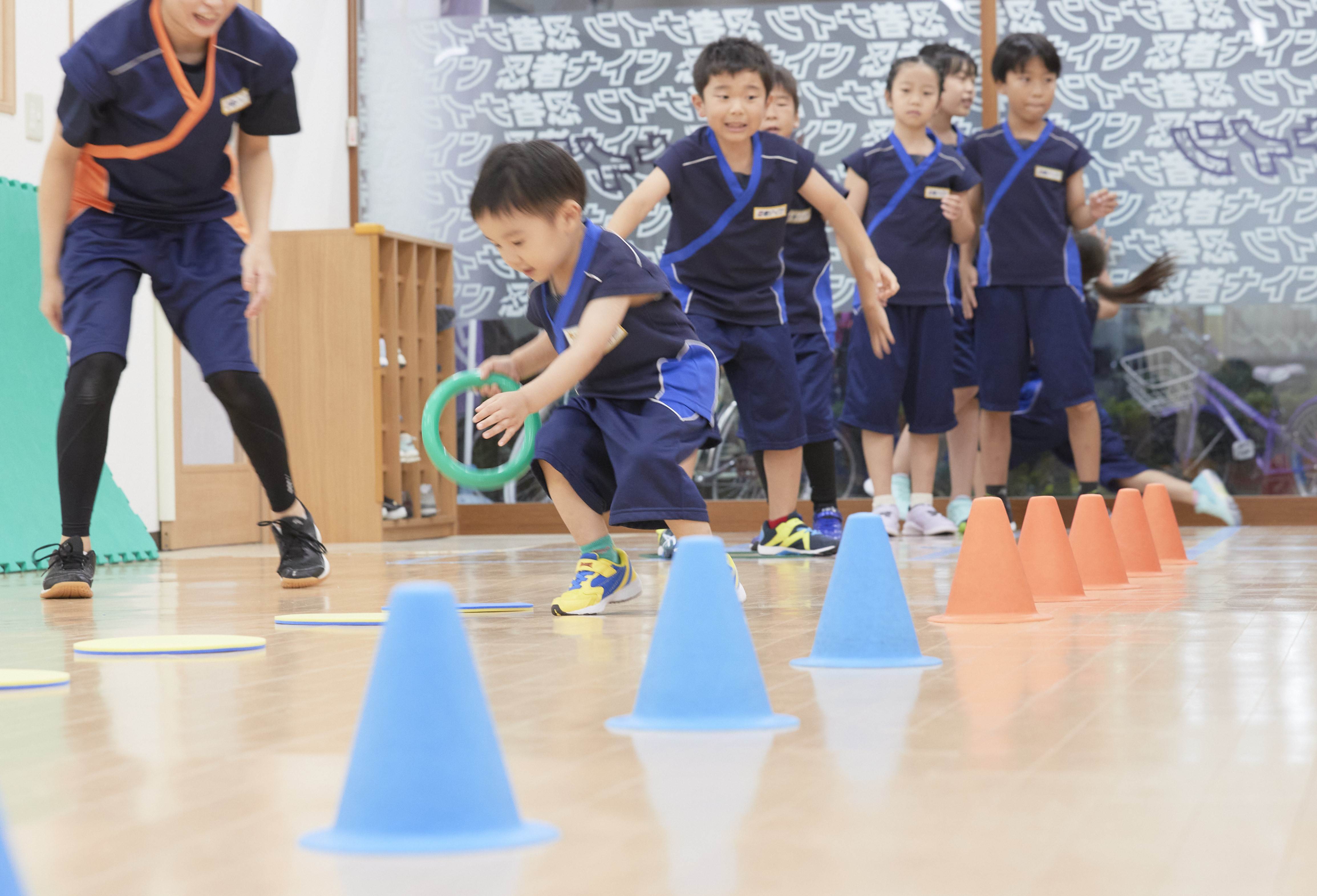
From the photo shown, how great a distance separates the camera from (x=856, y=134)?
25.3 feet

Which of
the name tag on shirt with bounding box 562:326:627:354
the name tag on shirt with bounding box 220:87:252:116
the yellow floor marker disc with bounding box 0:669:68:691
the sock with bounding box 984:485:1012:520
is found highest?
the name tag on shirt with bounding box 220:87:252:116

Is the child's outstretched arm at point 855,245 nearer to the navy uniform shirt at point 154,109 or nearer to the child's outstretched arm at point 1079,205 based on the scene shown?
the navy uniform shirt at point 154,109

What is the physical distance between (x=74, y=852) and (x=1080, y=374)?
219 inches

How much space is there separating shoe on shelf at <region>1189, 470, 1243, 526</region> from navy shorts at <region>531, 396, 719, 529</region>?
4.21 metres

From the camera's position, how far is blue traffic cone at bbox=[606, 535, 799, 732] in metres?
1.80

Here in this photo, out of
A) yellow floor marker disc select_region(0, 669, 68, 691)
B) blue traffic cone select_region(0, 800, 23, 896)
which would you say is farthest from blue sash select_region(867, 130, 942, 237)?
blue traffic cone select_region(0, 800, 23, 896)

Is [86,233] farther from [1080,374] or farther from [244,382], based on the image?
[1080,374]

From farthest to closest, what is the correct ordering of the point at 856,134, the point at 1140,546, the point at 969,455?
the point at 856,134 → the point at 969,455 → the point at 1140,546

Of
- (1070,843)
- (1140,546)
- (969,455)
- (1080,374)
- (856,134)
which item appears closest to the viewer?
(1070,843)

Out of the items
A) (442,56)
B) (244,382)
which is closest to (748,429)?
(244,382)

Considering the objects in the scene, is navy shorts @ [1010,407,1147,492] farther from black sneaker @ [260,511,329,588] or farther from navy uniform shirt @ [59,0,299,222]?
navy uniform shirt @ [59,0,299,222]

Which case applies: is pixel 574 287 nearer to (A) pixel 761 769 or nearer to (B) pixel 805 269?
(A) pixel 761 769

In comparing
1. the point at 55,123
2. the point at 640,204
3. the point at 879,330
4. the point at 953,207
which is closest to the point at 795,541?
the point at 879,330

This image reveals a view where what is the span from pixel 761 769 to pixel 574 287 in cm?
181
